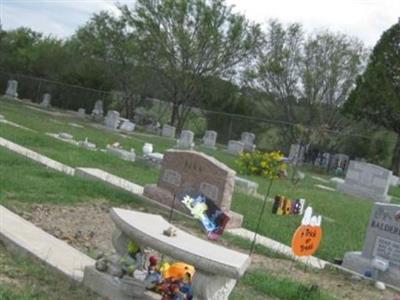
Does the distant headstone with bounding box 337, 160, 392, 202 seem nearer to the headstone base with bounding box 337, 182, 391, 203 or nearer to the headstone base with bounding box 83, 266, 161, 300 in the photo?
the headstone base with bounding box 337, 182, 391, 203

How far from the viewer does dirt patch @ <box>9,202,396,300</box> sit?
6664 mm

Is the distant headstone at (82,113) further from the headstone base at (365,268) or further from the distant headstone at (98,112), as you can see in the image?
the headstone base at (365,268)

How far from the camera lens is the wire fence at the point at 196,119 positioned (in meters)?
33.8

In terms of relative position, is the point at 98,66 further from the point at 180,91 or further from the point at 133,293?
the point at 133,293

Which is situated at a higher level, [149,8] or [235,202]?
[149,8]

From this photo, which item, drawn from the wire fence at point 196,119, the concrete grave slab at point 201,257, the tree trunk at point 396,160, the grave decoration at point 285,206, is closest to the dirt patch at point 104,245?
the concrete grave slab at point 201,257

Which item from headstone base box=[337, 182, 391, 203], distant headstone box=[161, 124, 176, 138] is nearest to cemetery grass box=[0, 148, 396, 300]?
headstone base box=[337, 182, 391, 203]

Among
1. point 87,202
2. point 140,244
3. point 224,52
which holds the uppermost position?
point 224,52

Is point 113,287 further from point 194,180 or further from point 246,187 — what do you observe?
point 246,187

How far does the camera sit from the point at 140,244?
4715mm

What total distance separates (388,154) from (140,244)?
30914mm

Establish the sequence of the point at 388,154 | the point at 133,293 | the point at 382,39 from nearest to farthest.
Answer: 1. the point at 133,293
2. the point at 382,39
3. the point at 388,154

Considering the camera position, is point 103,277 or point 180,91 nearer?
point 103,277

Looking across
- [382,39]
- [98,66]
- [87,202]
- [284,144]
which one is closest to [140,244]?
[87,202]
